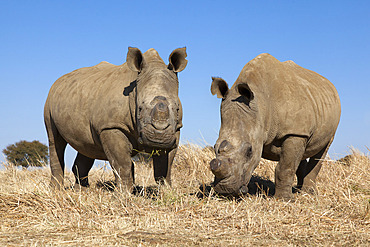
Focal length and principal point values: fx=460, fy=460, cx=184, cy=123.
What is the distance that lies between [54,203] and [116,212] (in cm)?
78

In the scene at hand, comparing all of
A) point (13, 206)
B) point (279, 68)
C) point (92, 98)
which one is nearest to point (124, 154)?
point (92, 98)

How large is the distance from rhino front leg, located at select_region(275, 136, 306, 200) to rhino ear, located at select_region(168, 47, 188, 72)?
67.9 inches

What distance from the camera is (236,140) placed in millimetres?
5633

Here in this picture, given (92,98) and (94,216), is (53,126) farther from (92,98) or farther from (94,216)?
(94,216)

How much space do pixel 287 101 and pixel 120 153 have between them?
2.36 metres

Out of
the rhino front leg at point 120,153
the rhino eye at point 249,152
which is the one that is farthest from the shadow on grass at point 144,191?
the rhino eye at point 249,152

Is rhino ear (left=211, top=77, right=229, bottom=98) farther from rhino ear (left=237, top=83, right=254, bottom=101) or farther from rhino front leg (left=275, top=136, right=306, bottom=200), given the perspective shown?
rhino front leg (left=275, top=136, right=306, bottom=200)

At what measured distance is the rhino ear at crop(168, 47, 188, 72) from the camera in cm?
616

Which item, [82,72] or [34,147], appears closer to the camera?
[82,72]

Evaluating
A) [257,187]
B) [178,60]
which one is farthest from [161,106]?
[257,187]

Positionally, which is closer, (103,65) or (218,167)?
(218,167)

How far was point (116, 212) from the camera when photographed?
17.1 feet

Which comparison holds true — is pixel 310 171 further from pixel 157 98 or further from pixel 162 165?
pixel 157 98

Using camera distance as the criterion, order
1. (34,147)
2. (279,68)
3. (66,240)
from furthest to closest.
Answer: (34,147), (279,68), (66,240)
